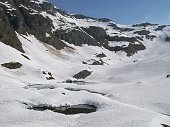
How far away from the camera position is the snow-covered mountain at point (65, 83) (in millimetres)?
33906

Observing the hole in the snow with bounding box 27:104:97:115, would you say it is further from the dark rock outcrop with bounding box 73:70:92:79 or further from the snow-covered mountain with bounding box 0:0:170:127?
the dark rock outcrop with bounding box 73:70:92:79

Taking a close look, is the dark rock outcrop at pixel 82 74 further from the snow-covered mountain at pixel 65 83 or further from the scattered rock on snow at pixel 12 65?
the scattered rock on snow at pixel 12 65

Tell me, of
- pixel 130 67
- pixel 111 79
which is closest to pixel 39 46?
pixel 130 67

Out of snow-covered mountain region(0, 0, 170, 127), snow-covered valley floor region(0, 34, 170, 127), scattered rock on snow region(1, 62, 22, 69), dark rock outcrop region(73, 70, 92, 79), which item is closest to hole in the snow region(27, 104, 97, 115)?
snow-covered mountain region(0, 0, 170, 127)

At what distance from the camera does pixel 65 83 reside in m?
66.0

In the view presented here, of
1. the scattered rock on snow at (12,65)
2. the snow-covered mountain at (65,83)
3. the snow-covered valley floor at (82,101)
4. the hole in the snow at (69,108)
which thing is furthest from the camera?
the scattered rock on snow at (12,65)

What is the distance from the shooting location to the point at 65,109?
39.8 meters

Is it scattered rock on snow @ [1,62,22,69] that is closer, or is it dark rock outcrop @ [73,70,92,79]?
scattered rock on snow @ [1,62,22,69]

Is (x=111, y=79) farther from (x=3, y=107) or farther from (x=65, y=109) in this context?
(x=3, y=107)

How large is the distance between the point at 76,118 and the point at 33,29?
107902mm

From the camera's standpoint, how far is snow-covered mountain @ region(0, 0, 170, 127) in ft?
111

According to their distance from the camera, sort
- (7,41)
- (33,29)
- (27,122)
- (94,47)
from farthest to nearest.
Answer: (94,47)
(33,29)
(7,41)
(27,122)

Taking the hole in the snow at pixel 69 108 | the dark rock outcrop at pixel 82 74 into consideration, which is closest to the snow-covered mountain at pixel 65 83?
the hole in the snow at pixel 69 108

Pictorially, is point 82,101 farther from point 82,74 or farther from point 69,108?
point 82,74
